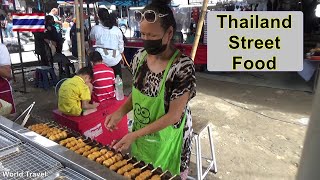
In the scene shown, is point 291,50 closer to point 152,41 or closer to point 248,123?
point 248,123

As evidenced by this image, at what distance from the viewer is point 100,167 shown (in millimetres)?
1425

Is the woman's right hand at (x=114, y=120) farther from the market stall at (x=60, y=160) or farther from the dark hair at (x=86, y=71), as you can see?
the dark hair at (x=86, y=71)

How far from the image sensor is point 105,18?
552cm

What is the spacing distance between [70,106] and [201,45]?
518cm

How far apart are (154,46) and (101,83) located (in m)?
2.54

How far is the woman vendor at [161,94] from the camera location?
5.46ft

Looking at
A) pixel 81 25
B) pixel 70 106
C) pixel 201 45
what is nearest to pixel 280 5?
pixel 201 45

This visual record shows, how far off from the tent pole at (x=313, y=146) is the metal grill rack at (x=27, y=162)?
1232 mm

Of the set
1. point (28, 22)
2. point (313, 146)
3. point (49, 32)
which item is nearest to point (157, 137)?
point (313, 146)

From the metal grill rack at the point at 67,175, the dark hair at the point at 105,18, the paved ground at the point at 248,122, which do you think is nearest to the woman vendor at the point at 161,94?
the metal grill rack at the point at 67,175

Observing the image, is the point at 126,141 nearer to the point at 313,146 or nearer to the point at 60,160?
the point at 60,160

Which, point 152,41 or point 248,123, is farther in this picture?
point 248,123

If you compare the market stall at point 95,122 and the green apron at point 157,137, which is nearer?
the green apron at point 157,137

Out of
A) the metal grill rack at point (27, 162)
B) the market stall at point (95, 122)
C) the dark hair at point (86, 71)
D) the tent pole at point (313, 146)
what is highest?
the tent pole at point (313, 146)
